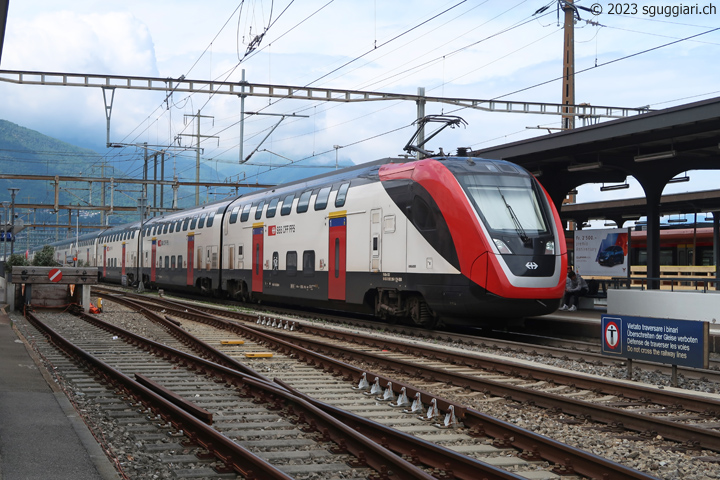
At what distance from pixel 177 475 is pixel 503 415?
12.1 feet

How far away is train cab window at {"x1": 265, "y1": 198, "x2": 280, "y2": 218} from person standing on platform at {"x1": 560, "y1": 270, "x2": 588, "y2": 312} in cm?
890

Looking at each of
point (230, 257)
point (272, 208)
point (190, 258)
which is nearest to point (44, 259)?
point (190, 258)

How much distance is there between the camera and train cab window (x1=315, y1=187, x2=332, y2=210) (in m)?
19.9

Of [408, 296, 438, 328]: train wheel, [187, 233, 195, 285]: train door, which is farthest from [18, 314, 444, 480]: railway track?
[187, 233, 195, 285]: train door

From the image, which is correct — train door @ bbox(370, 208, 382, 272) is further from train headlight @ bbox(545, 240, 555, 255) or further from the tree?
the tree

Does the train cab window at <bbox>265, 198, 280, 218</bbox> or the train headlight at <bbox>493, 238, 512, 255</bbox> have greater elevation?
the train cab window at <bbox>265, 198, 280, 218</bbox>

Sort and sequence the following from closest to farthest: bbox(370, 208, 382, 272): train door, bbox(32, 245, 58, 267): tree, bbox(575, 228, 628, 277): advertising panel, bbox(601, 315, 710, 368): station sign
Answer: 1. bbox(601, 315, 710, 368): station sign
2. bbox(370, 208, 382, 272): train door
3. bbox(575, 228, 628, 277): advertising panel
4. bbox(32, 245, 58, 267): tree

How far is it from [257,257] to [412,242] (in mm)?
9181

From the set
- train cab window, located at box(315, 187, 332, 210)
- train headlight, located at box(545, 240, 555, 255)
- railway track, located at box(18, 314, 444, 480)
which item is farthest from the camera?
train cab window, located at box(315, 187, 332, 210)

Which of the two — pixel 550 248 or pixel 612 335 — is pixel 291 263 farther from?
pixel 612 335

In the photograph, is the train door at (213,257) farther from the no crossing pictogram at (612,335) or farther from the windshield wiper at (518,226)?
the no crossing pictogram at (612,335)

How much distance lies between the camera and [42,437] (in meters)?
6.16

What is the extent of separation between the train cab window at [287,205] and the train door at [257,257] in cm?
150

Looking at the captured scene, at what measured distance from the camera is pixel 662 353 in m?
9.80
